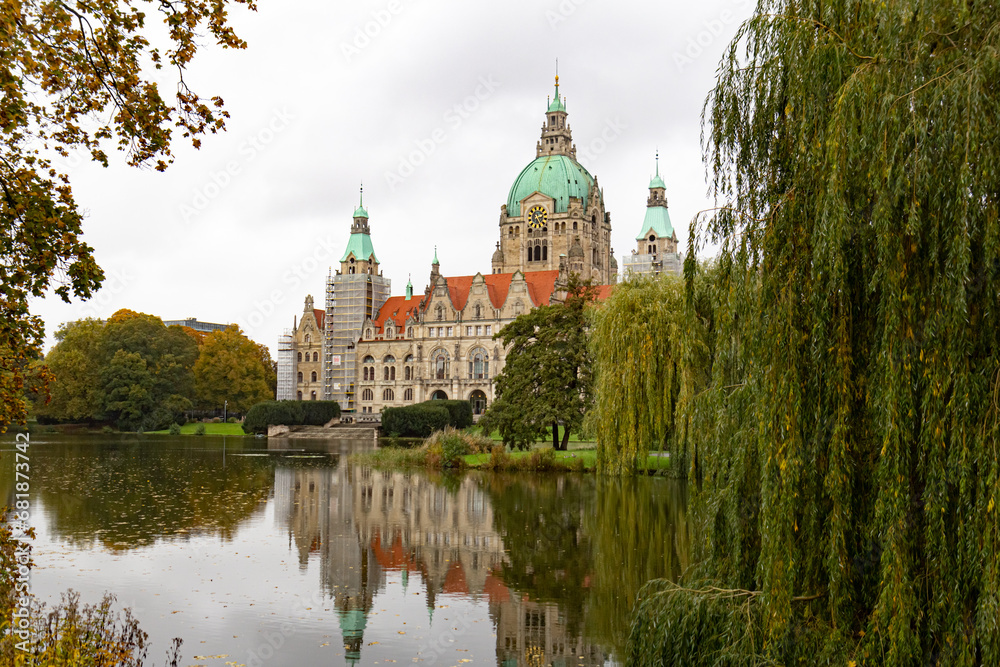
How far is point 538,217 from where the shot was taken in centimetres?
10075

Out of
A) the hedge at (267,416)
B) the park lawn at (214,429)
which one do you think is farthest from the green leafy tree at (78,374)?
the hedge at (267,416)

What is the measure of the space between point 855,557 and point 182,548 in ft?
43.6

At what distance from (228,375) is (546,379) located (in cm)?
4964

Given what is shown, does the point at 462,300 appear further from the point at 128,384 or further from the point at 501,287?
the point at 128,384

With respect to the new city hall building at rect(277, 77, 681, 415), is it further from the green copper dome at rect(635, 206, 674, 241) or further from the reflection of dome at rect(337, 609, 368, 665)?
the reflection of dome at rect(337, 609, 368, 665)

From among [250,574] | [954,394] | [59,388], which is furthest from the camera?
[59,388]

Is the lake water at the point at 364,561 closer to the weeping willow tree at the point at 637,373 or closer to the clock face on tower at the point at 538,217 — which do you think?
the weeping willow tree at the point at 637,373

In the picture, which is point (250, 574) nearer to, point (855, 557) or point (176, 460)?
point (855, 557)

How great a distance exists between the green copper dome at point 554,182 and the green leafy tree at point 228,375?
3718 cm

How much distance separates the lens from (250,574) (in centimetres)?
1447

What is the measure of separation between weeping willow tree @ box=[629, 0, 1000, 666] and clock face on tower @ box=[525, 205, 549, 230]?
303ft

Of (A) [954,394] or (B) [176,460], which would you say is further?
(B) [176,460]

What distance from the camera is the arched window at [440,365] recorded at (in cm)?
8650

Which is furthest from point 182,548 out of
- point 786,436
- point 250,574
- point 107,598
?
point 786,436
